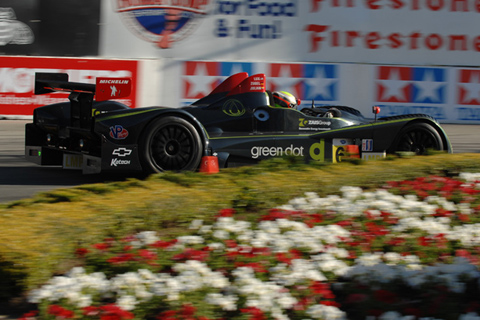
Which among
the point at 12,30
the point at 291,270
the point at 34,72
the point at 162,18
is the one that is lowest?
the point at 291,270

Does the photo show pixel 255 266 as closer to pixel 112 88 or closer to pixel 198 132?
pixel 198 132

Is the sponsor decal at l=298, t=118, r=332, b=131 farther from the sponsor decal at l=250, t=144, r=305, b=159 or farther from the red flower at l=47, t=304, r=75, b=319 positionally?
the red flower at l=47, t=304, r=75, b=319

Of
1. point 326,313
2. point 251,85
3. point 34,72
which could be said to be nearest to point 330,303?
point 326,313

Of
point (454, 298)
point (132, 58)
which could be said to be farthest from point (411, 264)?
point (132, 58)

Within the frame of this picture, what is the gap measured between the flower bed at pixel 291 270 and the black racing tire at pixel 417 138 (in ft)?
11.1

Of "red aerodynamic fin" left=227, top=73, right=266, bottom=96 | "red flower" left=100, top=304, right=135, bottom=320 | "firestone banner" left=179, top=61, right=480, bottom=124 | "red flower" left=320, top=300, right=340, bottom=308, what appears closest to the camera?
"red flower" left=100, top=304, right=135, bottom=320

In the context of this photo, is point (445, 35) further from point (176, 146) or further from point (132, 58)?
point (176, 146)

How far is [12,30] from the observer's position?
16875mm

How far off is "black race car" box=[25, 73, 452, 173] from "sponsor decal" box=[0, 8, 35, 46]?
30.8 ft

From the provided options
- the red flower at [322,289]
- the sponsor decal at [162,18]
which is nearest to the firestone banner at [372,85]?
the sponsor decal at [162,18]

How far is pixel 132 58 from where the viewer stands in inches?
701

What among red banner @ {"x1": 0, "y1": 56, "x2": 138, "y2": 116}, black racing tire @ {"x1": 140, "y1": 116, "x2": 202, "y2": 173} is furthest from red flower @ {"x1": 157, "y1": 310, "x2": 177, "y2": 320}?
red banner @ {"x1": 0, "y1": 56, "x2": 138, "y2": 116}

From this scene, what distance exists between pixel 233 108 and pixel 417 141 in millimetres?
2398

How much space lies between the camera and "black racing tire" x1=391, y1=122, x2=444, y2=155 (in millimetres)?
7742
